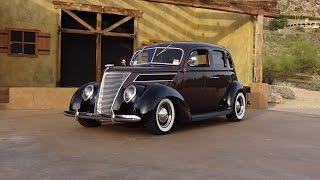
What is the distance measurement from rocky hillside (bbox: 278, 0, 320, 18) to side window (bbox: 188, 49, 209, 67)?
84922mm

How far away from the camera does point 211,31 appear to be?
18.5 meters

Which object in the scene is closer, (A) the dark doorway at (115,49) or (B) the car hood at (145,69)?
(B) the car hood at (145,69)

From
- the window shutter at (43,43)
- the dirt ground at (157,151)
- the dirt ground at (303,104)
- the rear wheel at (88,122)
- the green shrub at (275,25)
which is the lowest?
the dirt ground at (157,151)

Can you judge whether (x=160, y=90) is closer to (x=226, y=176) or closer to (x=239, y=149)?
(x=239, y=149)

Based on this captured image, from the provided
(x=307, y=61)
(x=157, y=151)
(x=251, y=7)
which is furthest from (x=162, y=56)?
(x=307, y=61)

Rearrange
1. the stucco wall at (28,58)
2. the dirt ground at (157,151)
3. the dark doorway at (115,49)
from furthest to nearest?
the dark doorway at (115,49)
the stucco wall at (28,58)
the dirt ground at (157,151)

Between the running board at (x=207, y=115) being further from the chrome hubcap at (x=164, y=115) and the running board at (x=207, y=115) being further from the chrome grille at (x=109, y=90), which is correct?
the chrome grille at (x=109, y=90)

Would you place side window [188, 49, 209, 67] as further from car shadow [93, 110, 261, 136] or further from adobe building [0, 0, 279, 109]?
adobe building [0, 0, 279, 109]

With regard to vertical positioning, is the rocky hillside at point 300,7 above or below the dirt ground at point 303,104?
above

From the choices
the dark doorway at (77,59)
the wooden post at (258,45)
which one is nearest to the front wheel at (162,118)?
the wooden post at (258,45)

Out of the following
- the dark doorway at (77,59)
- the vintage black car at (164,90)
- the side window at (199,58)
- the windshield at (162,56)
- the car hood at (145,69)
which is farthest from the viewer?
the dark doorway at (77,59)

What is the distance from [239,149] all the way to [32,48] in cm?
1062

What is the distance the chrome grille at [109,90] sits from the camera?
8391mm

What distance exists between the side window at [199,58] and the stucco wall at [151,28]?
7.04 m
